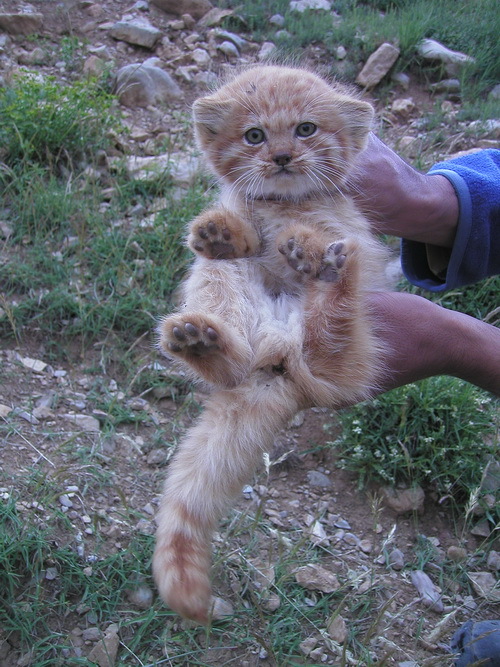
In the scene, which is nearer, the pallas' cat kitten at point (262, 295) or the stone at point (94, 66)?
the pallas' cat kitten at point (262, 295)

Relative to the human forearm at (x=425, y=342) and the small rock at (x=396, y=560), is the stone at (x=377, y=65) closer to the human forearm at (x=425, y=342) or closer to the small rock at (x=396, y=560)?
the human forearm at (x=425, y=342)

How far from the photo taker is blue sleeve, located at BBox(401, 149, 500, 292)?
136 inches

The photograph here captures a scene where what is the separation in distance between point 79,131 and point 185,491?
149 inches

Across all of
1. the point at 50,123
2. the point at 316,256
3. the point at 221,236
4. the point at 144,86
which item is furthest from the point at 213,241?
the point at 144,86

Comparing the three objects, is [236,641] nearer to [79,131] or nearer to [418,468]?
[418,468]

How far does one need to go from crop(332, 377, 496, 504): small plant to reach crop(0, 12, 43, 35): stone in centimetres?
533

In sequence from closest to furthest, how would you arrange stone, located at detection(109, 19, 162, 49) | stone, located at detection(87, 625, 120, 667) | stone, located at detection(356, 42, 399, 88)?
stone, located at detection(87, 625, 120, 667), stone, located at detection(356, 42, 399, 88), stone, located at detection(109, 19, 162, 49)

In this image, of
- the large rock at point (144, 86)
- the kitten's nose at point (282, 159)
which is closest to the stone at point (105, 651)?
the kitten's nose at point (282, 159)

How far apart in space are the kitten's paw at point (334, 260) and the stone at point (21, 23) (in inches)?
217

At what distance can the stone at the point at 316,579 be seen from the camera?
3.01 meters

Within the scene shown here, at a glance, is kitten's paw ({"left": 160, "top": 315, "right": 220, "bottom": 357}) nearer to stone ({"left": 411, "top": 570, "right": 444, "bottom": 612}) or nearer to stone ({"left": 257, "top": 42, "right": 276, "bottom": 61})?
stone ({"left": 411, "top": 570, "right": 444, "bottom": 612})

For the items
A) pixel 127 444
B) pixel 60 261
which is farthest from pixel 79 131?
pixel 127 444

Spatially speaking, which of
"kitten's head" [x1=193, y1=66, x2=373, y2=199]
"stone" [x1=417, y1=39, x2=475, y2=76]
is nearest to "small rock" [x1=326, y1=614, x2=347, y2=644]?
"kitten's head" [x1=193, y1=66, x2=373, y2=199]

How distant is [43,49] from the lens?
6305 millimetres
